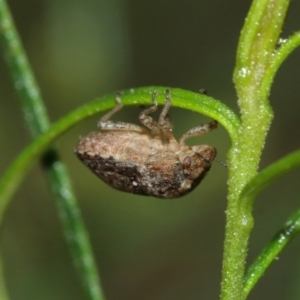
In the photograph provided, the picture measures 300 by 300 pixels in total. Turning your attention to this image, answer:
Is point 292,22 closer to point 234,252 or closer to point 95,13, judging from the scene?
→ point 95,13

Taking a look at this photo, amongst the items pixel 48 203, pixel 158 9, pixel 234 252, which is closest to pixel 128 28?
pixel 158 9

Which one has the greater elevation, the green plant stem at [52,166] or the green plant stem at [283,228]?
the green plant stem at [52,166]

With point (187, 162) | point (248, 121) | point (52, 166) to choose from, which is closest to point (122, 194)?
point (187, 162)

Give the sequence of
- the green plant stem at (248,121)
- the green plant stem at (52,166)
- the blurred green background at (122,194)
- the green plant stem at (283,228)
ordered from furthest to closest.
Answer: the blurred green background at (122,194)
the green plant stem at (52,166)
the green plant stem at (248,121)
the green plant stem at (283,228)

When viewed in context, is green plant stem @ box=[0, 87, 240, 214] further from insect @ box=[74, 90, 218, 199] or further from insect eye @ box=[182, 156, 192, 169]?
insect eye @ box=[182, 156, 192, 169]

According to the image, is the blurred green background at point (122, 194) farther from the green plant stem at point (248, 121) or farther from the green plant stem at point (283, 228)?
the green plant stem at point (248, 121)

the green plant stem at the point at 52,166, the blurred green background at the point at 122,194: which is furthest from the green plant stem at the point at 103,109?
the blurred green background at the point at 122,194
